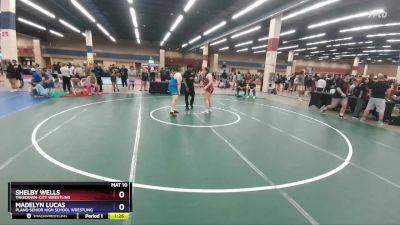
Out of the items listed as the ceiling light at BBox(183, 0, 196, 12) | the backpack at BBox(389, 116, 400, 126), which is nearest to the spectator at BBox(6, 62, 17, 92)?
the ceiling light at BBox(183, 0, 196, 12)

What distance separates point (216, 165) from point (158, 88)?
38.2 ft

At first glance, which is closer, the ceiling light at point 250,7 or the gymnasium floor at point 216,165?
the gymnasium floor at point 216,165

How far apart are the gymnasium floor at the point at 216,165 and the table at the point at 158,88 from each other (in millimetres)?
7517

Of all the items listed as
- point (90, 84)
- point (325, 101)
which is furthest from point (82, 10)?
point (325, 101)

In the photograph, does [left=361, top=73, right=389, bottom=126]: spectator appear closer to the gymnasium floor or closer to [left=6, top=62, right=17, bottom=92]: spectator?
the gymnasium floor

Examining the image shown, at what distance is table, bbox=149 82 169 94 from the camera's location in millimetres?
15188

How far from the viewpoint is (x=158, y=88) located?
1528cm

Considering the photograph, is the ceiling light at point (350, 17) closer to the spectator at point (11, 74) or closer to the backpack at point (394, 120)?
the backpack at point (394, 120)

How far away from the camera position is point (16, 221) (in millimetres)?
2611

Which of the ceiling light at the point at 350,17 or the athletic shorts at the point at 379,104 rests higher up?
the ceiling light at the point at 350,17

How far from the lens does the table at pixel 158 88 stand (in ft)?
49.8

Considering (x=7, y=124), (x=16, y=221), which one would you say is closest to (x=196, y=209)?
(x=16, y=221)

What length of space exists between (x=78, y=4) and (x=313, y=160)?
60.0 ft
